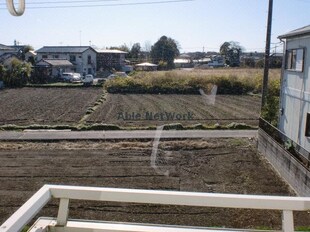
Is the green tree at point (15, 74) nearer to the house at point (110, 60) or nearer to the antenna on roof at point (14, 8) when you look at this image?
the house at point (110, 60)

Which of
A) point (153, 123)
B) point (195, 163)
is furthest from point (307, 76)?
point (153, 123)

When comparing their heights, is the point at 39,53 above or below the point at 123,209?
above

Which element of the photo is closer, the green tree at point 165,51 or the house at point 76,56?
the house at point 76,56

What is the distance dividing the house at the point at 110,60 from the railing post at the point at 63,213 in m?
43.2

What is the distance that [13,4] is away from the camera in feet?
4.85

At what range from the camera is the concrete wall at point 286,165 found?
647cm

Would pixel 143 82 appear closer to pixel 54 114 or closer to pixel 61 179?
pixel 54 114

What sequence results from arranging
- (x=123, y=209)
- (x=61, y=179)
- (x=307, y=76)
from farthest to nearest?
1. (x=307, y=76)
2. (x=61, y=179)
3. (x=123, y=209)

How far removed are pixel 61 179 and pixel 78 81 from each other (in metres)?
27.8

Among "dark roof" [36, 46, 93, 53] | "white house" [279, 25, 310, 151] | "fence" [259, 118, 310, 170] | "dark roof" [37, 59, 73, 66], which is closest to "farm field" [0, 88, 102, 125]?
"fence" [259, 118, 310, 170]

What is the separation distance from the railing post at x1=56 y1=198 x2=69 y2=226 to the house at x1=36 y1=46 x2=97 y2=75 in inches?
1593

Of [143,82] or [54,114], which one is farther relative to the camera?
[143,82]

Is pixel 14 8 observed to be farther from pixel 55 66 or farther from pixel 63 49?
pixel 63 49

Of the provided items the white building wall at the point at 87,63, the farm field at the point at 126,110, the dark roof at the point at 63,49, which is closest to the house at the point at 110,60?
the white building wall at the point at 87,63
